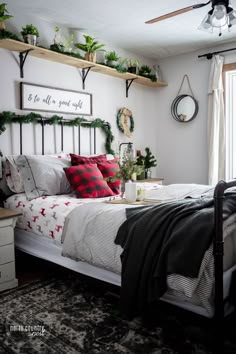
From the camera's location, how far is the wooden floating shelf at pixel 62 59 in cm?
312

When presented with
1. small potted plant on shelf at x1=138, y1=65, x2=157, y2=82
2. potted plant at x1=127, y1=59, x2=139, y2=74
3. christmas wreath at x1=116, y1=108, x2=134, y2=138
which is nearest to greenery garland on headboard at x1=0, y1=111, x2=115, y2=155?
christmas wreath at x1=116, y1=108, x2=134, y2=138

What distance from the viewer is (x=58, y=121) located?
3.67 m

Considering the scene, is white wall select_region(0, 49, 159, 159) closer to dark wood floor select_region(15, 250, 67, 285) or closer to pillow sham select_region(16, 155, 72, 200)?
pillow sham select_region(16, 155, 72, 200)

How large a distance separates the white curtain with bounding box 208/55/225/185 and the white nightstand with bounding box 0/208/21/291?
289 cm

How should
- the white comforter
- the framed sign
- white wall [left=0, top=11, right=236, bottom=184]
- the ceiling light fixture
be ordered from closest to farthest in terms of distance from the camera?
1. the white comforter
2. the ceiling light fixture
3. the framed sign
4. white wall [left=0, top=11, right=236, bottom=184]

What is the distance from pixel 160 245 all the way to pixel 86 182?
1335 millimetres

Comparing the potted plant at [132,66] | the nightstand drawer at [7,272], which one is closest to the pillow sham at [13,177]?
the nightstand drawer at [7,272]

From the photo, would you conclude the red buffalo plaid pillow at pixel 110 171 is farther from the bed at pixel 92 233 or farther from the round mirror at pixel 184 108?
the round mirror at pixel 184 108

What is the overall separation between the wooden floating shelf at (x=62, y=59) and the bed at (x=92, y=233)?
1064 mm

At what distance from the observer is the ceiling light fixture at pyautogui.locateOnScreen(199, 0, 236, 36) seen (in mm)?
2535

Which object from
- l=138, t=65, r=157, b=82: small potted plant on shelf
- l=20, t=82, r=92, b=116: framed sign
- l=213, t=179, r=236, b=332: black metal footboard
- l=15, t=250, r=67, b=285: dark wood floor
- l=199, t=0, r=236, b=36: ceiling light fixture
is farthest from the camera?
l=138, t=65, r=157, b=82: small potted plant on shelf

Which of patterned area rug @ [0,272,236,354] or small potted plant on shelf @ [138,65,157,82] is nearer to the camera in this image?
patterned area rug @ [0,272,236,354]

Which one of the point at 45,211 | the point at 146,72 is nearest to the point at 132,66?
the point at 146,72

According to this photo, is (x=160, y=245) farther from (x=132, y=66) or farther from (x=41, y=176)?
(x=132, y=66)
